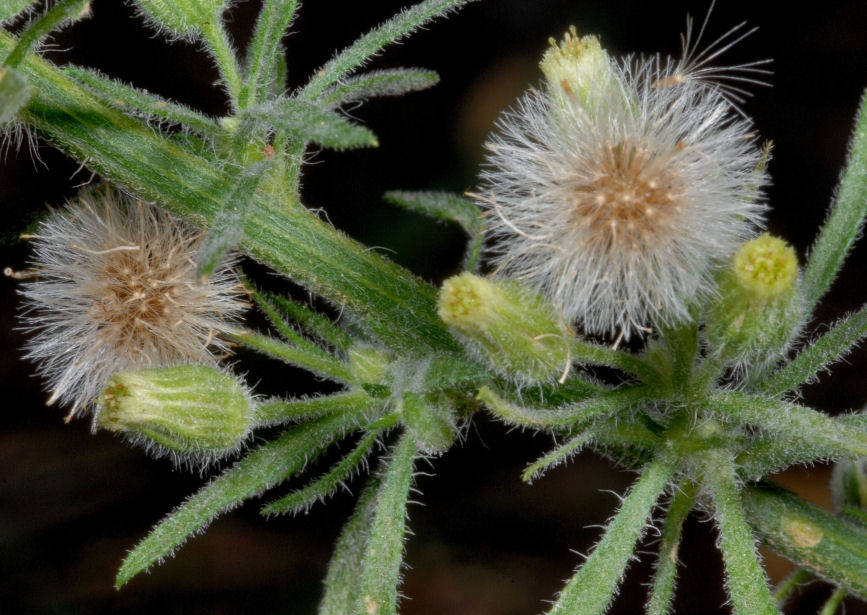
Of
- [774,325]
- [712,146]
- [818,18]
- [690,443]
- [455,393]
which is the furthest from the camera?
[818,18]

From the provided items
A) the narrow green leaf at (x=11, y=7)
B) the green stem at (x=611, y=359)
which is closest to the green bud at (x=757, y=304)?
the green stem at (x=611, y=359)

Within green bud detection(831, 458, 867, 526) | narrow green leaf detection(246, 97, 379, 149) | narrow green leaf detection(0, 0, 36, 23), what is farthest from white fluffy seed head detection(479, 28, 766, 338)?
green bud detection(831, 458, 867, 526)

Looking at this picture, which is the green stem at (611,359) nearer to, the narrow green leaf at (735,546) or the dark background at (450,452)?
the narrow green leaf at (735,546)

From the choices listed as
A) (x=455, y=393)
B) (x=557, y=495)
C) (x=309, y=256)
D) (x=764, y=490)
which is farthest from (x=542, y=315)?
(x=557, y=495)

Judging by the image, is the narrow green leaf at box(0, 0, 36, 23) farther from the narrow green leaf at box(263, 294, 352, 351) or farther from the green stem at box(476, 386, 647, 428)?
the green stem at box(476, 386, 647, 428)

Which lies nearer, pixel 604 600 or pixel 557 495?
pixel 604 600

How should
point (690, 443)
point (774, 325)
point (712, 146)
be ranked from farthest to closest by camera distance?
point (690, 443) → point (712, 146) → point (774, 325)

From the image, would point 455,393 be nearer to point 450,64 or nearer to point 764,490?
point 764,490

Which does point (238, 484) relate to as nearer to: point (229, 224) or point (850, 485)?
point (229, 224)
